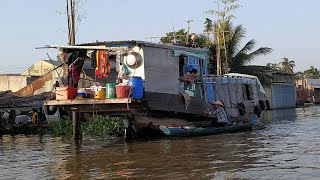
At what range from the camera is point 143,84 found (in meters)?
13.2

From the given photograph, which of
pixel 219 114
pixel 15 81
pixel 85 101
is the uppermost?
pixel 15 81

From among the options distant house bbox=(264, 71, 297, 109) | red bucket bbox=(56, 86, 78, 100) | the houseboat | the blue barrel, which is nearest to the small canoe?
the houseboat

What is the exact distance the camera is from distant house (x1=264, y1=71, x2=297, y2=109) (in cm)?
4222

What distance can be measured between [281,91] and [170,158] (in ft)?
119

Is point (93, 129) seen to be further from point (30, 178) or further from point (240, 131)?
point (30, 178)

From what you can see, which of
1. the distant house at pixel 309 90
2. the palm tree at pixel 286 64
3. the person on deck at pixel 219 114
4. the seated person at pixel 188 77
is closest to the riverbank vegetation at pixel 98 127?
the seated person at pixel 188 77

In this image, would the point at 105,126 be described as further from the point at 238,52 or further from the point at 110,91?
the point at 238,52

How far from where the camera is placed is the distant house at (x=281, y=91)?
42.2 m

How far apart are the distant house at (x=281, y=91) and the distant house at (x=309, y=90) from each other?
956 cm

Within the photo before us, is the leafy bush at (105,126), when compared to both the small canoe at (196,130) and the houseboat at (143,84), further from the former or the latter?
the small canoe at (196,130)

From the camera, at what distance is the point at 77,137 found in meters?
15.3

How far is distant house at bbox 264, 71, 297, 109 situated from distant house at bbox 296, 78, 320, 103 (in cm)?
956

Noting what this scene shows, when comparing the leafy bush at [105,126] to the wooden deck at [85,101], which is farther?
the leafy bush at [105,126]

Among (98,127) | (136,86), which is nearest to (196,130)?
(136,86)
